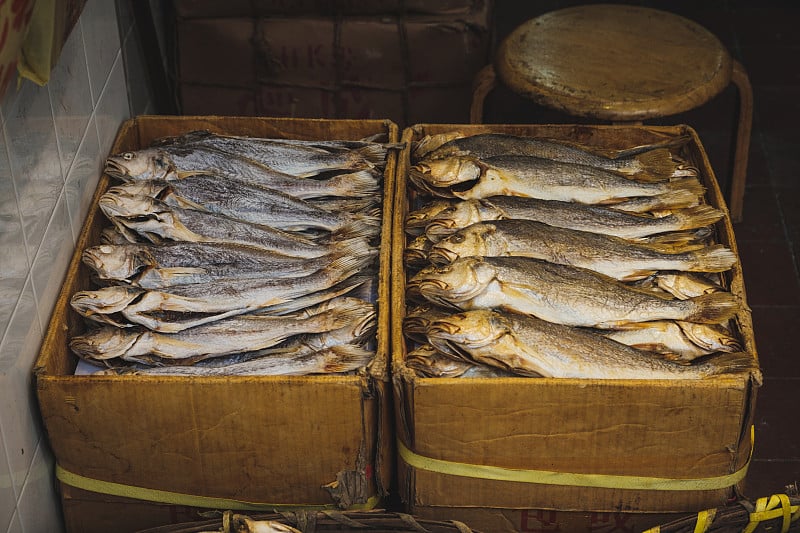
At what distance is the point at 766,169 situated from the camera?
4855 mm

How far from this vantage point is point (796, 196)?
4676 millimetres

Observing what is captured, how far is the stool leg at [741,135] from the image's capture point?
396 centimetres

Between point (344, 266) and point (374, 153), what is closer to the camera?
point (344, 266)

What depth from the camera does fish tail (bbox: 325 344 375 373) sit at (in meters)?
2.44

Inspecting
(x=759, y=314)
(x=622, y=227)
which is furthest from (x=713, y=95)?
(x=622, y=227)

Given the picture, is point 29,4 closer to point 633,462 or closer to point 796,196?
point 633,462

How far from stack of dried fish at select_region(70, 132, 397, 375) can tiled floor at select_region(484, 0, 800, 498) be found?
4.46ft

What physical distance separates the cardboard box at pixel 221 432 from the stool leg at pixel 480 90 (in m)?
1.53

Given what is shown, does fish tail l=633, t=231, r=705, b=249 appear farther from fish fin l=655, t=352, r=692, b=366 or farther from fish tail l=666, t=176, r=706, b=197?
fish fin l=655, t=352, r=692, b=366

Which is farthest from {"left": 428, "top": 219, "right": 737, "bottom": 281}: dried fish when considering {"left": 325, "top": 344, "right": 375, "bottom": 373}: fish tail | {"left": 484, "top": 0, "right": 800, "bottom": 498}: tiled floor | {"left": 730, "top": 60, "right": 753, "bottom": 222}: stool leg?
{"left": 730, "top": 60, "right": 753, "bottom": 222}: stool leg

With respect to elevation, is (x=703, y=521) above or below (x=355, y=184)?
below

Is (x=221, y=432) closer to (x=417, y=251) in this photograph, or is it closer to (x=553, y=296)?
(x=417, y=251)

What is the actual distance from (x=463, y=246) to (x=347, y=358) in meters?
0.45

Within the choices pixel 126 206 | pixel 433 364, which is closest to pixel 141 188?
pixel 126 206
